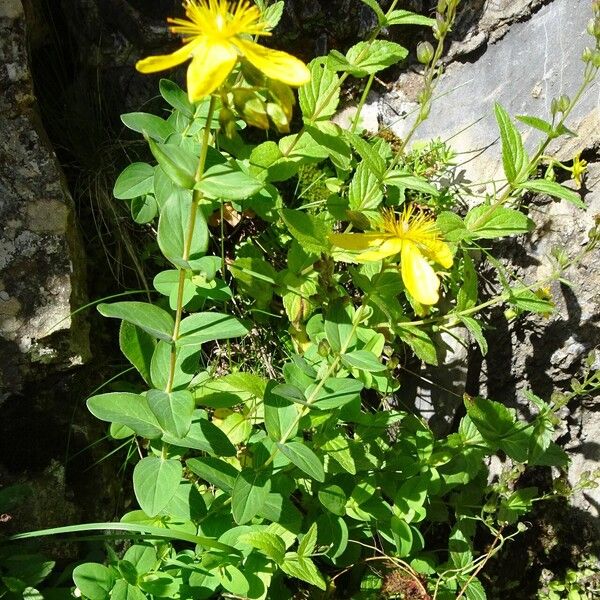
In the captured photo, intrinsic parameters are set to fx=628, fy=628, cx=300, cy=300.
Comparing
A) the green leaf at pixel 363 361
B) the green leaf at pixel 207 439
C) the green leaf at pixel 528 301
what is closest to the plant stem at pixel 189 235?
the green leaf at pixel 207 439

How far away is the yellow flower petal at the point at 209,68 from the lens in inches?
35.0

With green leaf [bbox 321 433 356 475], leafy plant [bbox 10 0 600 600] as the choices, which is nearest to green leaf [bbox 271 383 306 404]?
leafy plant [bbox 10 0 600 600]

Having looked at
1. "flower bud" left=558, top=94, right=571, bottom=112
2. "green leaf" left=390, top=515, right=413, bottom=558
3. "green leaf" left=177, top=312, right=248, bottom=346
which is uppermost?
"flower bud" left=558, top=94, right=571, bottom=112

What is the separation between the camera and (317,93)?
162 centimetres

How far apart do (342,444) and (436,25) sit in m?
1.00

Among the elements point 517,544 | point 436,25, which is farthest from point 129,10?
point 517,544

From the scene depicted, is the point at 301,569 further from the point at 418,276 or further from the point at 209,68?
the point at 209,68

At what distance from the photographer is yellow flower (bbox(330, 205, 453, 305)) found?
3.95 ft

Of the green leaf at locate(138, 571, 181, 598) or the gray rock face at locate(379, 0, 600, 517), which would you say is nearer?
the green leaf at locate(138, 571, 181, 598)

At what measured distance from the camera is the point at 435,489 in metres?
1.78

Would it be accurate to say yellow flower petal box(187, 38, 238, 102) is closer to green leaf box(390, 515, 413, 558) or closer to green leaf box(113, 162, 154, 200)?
green leaf box(113, 162, 154, 200)

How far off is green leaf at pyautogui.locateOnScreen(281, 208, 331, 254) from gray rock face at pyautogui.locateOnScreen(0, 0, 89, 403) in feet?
2.16

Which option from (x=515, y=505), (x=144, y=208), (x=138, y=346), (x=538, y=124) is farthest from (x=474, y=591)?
(x=144, y=208)

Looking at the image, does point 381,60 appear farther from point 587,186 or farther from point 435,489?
point 435,489
